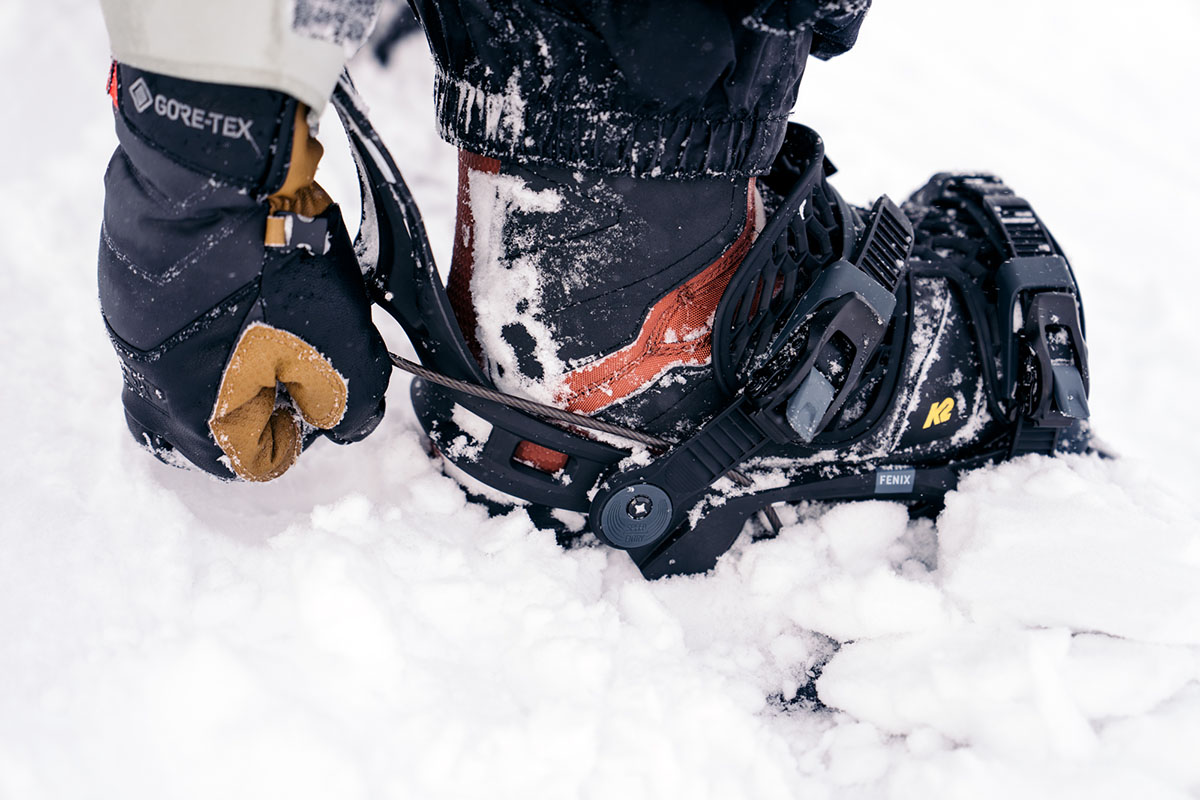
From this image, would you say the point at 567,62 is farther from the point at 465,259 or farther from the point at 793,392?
the point at 793,392

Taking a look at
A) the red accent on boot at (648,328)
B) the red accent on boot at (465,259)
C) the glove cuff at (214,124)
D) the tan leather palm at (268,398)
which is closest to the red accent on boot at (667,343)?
the red accent on boot at (648,328)

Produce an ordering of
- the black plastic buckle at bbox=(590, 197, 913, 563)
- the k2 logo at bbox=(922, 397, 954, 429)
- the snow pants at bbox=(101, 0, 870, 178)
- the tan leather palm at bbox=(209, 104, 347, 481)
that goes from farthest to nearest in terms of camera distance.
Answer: the k2 logo at bbox=(922, 397, 954, 429) < the black plastic buckle at bbox=(590, 197, 913, 563) < the tan leather palm at bbox=(209, 104, 347, 481) < the snow pants at bbox=(101, 0, 870, 178)

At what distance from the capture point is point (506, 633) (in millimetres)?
783

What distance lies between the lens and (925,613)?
837 millimetres

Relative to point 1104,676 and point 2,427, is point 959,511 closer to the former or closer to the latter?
point 1104,676

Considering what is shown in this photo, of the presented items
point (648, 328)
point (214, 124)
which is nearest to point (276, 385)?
point (214, 124)

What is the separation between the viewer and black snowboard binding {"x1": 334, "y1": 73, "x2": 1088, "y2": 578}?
0.81 metres

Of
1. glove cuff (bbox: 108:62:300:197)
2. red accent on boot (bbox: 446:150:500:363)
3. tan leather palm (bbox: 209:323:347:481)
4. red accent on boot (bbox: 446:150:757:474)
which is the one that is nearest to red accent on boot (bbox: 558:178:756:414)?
red accent on boot (bbox: 446:150:757:474)

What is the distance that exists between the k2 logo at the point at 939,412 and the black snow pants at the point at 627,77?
14.0 inches

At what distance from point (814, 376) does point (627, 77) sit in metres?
0.34

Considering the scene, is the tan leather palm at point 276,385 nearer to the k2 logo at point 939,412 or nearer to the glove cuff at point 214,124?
the glove cuff at point 214,124

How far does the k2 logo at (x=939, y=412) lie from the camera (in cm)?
93

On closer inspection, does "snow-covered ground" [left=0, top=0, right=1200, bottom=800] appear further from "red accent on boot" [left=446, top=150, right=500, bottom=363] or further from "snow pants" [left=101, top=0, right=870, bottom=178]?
"snow pants" [left=101, top=0, right=870, bottom=178]

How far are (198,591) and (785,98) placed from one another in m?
0.68
